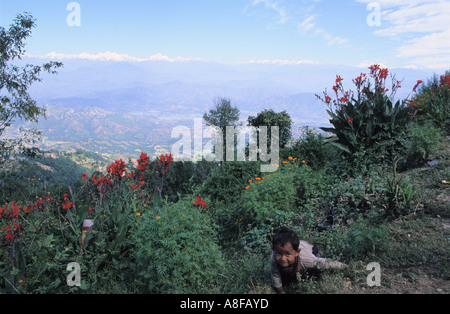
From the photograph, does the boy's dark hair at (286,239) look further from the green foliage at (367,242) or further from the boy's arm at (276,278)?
the green foliage at (367,242)

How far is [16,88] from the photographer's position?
417 inches

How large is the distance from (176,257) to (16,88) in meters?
11.5

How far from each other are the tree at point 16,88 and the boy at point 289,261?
36.4 ft

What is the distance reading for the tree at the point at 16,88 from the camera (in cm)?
1018

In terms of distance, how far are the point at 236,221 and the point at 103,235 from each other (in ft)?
5.99

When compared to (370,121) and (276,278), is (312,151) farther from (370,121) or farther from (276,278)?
(276,278)

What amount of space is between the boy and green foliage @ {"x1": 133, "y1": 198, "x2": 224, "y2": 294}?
0.54 meters

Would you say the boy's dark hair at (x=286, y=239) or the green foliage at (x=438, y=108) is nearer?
the boy's dark hair at (x=286, y=239)

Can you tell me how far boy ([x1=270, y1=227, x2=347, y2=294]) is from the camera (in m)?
2.32

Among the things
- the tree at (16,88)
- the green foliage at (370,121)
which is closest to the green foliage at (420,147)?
the green foliage at (370,121)

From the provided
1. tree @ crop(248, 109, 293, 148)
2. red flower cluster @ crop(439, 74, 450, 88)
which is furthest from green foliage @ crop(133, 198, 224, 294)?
tree @ crop(248, 109, 293, 148)
